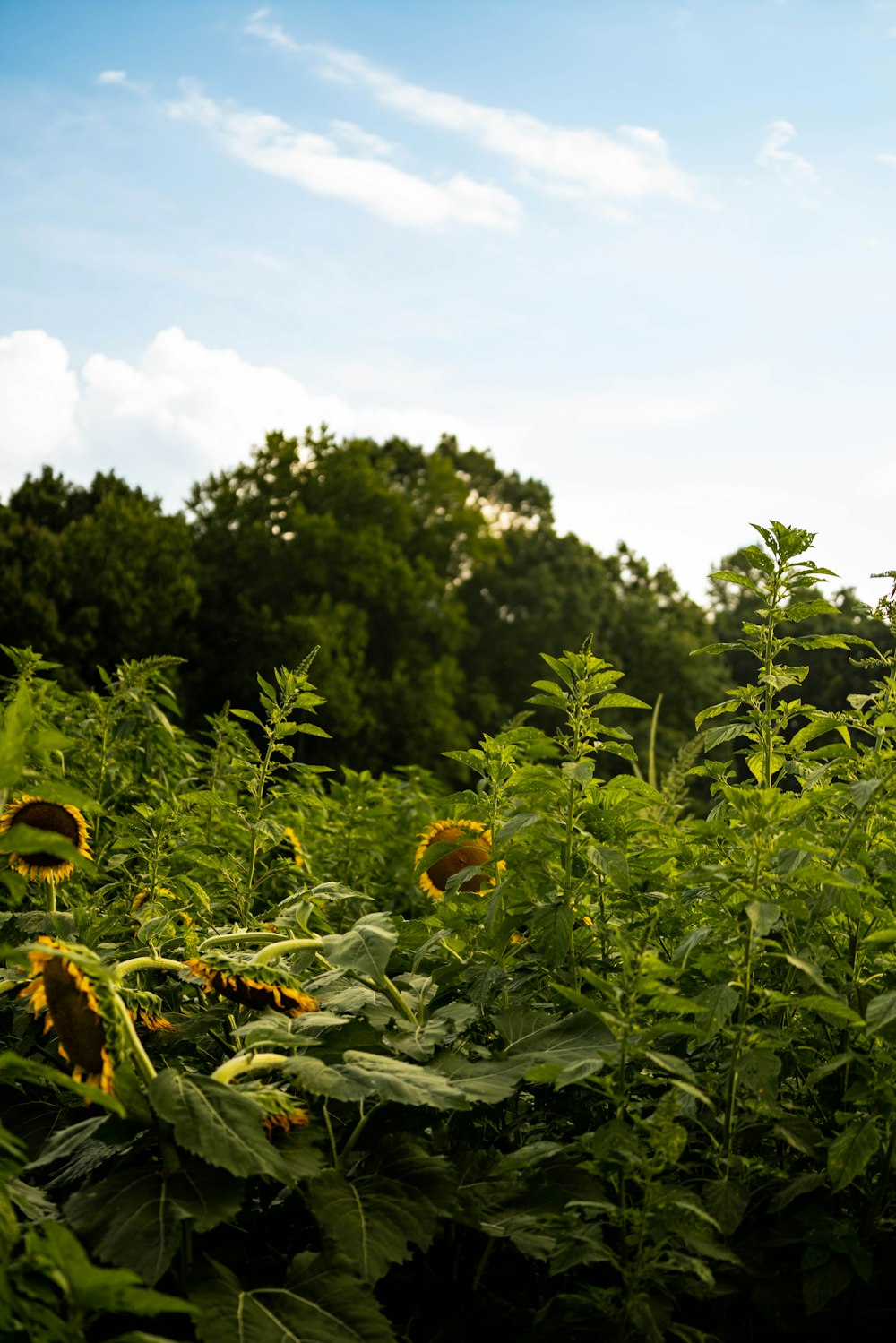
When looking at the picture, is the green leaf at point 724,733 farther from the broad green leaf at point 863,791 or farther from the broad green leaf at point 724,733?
the broad green leaf at point 863,791

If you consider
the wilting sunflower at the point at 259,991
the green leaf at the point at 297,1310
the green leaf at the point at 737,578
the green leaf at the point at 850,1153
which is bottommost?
the green leaf at the point at 297,1310

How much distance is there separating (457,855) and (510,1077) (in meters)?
1.37

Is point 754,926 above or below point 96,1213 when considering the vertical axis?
above

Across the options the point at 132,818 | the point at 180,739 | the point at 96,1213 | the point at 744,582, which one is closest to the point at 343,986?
the point at 96,1213

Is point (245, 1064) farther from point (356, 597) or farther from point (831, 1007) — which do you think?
Result: point (356, 597)

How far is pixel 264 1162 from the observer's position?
143cm

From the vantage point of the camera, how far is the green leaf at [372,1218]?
1544mm

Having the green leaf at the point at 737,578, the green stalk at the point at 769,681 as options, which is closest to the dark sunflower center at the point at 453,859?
the green stalk at the point at 769,681

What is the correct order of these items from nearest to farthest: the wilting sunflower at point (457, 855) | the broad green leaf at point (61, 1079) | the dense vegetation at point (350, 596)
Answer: the broad green leaf at point (61, 1079), the wilting sunflower at point (457, 855), the dense vegetation at point (350, 596)

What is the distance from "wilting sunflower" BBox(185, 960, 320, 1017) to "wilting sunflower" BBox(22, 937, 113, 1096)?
27 cm

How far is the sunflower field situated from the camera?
1.49m

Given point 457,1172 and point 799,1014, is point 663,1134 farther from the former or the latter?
point 799,1014

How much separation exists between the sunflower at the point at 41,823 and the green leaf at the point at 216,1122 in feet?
3.25

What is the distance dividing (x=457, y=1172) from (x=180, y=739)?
350cm
